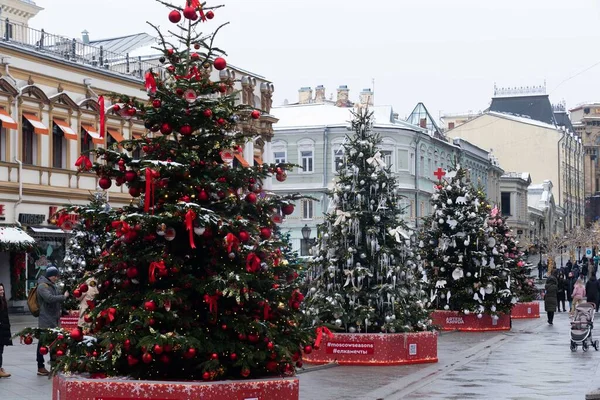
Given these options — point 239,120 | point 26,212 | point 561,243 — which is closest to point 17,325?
point 26,212

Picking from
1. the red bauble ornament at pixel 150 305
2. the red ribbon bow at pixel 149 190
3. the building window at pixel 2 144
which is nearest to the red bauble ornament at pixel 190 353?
the red bauble ornament at pixel 150 305

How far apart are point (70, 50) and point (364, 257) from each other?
21875 mm

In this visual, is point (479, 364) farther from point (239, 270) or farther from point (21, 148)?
point (21, 148)

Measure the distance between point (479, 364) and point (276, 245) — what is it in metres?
9.91

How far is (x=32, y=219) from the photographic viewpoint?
36.8 meters

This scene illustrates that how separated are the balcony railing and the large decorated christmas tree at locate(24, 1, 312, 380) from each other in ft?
77.2

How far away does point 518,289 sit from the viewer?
122ft

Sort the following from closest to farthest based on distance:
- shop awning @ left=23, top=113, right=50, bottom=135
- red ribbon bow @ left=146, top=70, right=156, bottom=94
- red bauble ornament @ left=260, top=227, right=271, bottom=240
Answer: red ribbon bow @ left=146, top=70, right=156, bottom=94 < red bauble ornament @ left=260, top=227, right=271, bottom=240 < shop awning @ left=23, top=113, right=50, bottom=135

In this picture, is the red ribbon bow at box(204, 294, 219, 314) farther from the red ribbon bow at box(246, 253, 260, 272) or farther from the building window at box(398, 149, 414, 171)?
the building window at box(398, 149, 414, 171)

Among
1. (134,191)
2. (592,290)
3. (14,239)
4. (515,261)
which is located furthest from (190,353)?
(515,261)

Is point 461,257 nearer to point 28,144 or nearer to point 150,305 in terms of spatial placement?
point 28,144

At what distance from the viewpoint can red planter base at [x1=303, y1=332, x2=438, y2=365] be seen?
2044cm

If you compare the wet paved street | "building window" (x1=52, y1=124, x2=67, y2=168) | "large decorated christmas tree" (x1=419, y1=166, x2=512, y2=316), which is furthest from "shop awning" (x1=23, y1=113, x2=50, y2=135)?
"large decorated christmas tree" (x1=419, y1=166, x2=512, y2=316)

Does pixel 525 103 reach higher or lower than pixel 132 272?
higher
